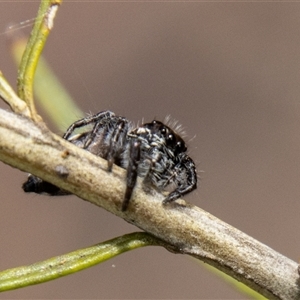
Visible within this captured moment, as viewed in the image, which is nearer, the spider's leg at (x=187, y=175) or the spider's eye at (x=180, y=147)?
the spider's leg at (x=187, y=175)

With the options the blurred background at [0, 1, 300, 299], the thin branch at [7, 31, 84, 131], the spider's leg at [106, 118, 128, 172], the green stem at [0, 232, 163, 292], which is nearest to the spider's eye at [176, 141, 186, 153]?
the spider's leg at [106, 118, 128, 172]

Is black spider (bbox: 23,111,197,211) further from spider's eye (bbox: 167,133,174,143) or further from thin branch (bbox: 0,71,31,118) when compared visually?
thin branch (bbox: 0,71,31,118)

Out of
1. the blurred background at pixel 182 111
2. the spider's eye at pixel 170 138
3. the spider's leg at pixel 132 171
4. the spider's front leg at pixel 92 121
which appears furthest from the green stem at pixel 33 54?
the blurred background at pixel 182 111

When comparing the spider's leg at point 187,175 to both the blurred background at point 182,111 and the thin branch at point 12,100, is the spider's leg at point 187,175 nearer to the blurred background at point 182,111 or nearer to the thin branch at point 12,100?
the thin branch at point 12,100

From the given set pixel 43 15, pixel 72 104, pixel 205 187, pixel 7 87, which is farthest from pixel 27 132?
pixel 205 187

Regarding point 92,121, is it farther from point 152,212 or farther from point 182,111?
point 182,111

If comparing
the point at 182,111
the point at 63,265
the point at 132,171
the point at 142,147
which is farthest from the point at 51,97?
the point at 182,111
